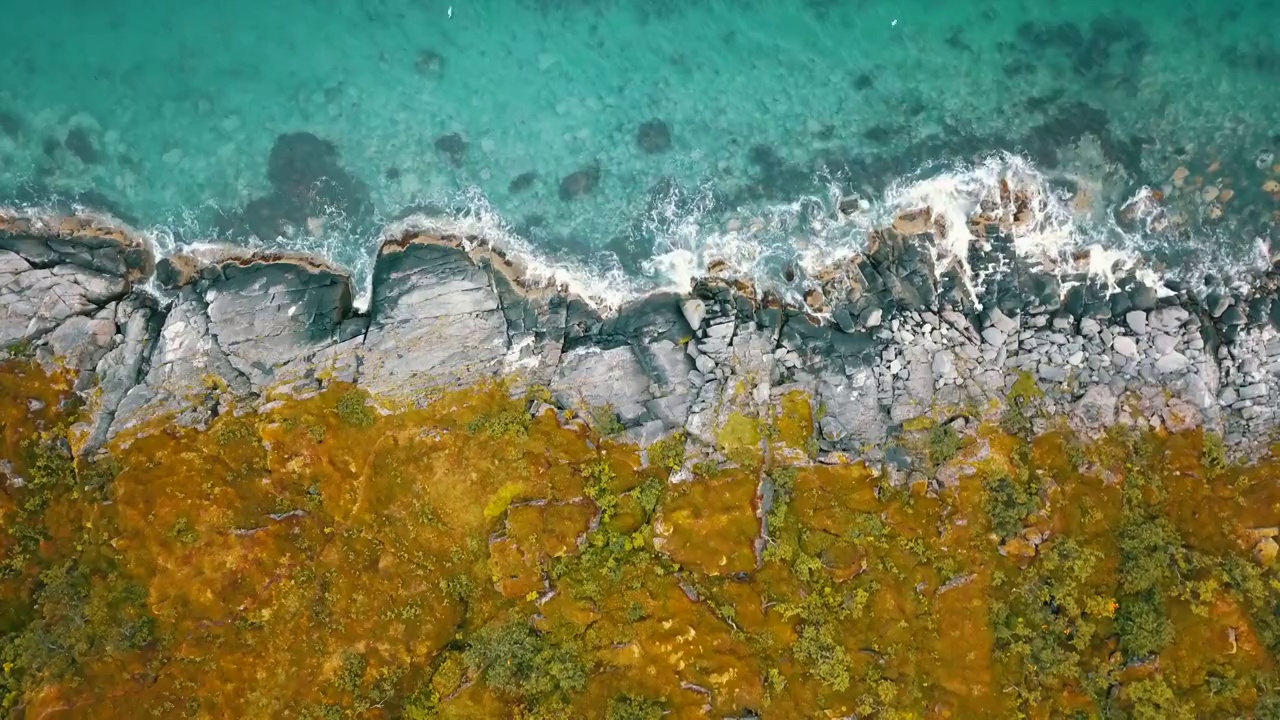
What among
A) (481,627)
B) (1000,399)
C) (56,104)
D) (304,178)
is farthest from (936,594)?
(56,104)

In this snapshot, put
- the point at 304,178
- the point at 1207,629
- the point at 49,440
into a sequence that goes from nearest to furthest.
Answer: the point at 1207,629 → the point at 49,440 → the point at 304,178

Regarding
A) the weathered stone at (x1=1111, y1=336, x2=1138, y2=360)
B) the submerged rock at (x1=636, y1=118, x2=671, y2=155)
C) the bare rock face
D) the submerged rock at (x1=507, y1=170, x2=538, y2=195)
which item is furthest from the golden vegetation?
the submerged rock at (x1=636, y1=118, x2=671, y2=155)

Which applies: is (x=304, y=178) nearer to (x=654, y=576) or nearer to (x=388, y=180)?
(x=388, y=180)

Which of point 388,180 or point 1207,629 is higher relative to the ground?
point 388,180

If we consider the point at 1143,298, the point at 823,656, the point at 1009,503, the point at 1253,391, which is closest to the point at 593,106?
the point at 1009,503

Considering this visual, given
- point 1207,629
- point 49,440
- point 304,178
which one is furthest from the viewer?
point 304,178

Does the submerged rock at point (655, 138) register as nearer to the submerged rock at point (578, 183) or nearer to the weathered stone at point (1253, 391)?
the submerged rock at point (578, 183)

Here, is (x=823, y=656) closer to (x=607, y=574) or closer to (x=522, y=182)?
(x=607, y=574)
